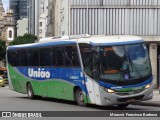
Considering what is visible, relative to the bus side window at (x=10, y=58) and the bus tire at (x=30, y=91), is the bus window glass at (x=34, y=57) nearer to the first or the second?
the bus tire at (x=30, y=91)

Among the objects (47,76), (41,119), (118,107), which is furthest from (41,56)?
(41,119)

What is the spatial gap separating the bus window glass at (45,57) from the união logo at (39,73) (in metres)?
0.41

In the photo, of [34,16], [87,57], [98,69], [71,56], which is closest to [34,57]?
[71,56]

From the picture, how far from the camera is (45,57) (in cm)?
2697

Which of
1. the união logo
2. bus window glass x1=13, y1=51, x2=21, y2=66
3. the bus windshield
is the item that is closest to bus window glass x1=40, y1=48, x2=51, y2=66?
the união logo

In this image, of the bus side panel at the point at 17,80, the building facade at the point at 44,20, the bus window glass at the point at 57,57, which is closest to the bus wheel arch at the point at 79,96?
the bus window glass at the point at 57,57

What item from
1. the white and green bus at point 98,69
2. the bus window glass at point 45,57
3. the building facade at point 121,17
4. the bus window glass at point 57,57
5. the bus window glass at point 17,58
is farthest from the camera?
the building facade at point 121,17

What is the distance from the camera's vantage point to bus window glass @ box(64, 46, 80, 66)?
2341cm

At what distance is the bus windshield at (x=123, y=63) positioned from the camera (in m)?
21.1

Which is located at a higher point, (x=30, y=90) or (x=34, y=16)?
(x=34, y=16)

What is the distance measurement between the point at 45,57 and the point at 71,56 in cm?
345

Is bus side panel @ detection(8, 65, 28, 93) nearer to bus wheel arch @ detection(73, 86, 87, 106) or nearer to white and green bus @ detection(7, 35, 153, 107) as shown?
white and green bus @ detection(7, 35, 153, 107)

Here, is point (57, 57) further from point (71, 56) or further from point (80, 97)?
point (80, 97)

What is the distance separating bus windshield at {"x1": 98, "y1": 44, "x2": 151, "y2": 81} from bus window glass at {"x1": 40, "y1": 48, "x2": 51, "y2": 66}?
17.8 feet
